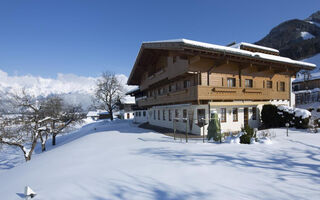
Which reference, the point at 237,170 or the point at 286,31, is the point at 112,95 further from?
the point at 286,31

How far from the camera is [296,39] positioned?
197 ft

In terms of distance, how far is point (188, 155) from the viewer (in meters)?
6.57

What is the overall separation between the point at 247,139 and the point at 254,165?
3.34 meters

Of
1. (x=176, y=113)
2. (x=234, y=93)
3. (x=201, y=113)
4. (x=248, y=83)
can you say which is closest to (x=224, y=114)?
(x=234, y=93)

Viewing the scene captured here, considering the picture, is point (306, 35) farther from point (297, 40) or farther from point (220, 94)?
point (220, 94)

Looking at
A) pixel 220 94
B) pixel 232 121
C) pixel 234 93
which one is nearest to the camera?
pixel 220 94

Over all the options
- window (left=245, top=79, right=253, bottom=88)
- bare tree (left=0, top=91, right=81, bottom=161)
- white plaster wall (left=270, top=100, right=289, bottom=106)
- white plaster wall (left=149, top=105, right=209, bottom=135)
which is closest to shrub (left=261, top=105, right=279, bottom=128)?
white plaster wall (left=270, top=100, right=289, bottom=106)

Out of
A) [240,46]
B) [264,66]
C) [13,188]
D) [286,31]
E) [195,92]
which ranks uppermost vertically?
[286,31]

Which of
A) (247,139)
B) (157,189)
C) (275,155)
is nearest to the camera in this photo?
(157,189)

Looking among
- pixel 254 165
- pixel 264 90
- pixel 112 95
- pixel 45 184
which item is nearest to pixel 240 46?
pixel 264 90

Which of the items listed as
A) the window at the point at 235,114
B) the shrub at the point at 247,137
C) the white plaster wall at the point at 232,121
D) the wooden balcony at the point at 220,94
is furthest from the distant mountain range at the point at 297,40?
the shrub at the point at 247,137

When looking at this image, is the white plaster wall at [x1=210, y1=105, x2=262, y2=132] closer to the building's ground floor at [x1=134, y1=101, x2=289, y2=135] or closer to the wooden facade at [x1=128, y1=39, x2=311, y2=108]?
the building's ground floor at [x1=134, y1=101, x2=289, y2=135]

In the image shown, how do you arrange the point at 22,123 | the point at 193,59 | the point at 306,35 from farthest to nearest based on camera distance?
1. the point at 306,35
2. the point at 22,123
3. the point at 193,59

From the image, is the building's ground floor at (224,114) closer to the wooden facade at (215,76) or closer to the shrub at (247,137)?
the wooden facade at (215,76)
